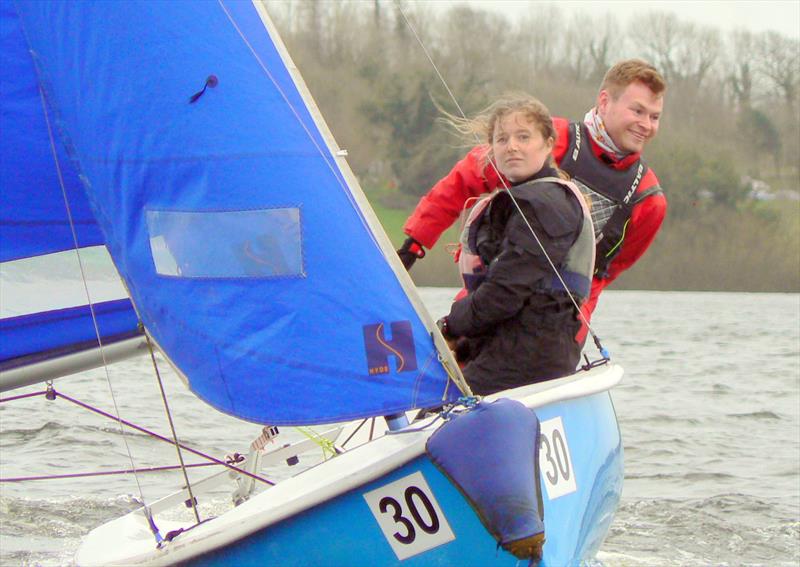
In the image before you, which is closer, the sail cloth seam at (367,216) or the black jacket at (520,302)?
the sail cloth seam at (367,216)

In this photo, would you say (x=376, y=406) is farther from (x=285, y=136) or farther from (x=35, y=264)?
(x=35, y=264)

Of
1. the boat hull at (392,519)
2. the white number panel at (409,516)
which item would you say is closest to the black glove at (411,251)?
the boat hull at (392,519)

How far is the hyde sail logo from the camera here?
10.4ft

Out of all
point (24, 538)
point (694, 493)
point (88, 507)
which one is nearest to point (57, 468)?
point (88, 507)

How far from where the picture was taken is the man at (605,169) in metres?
4.07

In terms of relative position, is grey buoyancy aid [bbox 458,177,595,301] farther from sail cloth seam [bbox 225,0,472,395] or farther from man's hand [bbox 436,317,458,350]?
sail cloth seam [bbox 225,0,472,395]

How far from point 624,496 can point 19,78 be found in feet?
11.2

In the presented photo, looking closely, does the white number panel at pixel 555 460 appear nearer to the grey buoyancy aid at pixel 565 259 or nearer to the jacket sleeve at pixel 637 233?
the grey buoyancy aid at pixel 565 259

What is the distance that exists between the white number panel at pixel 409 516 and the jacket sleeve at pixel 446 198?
121cm

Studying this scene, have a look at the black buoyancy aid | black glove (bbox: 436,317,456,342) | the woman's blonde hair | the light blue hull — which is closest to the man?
the black buoyancy aid

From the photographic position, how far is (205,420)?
26.2 ft

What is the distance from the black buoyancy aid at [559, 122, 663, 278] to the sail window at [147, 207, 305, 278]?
1.16 m

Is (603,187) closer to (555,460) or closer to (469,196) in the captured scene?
(469,196)

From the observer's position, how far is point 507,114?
3.52 metres
